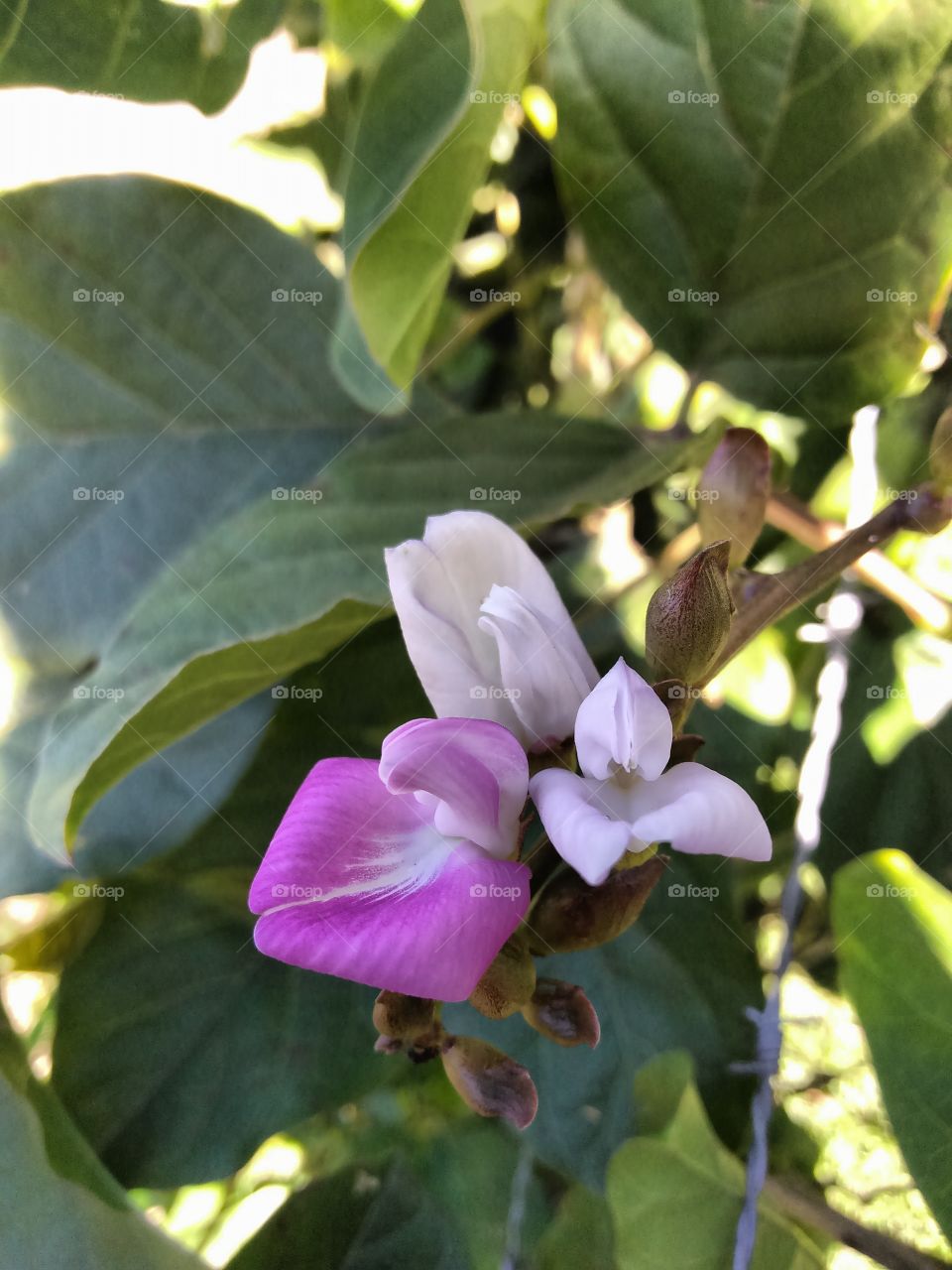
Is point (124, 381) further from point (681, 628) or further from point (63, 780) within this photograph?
point (681, 628)

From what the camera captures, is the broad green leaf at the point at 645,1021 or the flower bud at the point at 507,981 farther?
the broad green leaf at the point at 645,1021

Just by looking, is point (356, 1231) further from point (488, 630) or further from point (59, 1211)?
point (488, 630)

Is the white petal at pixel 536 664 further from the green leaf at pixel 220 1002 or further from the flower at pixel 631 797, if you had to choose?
the green leaf at pixel 220 1002

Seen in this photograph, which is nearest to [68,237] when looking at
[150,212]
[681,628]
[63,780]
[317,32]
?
[150,212]

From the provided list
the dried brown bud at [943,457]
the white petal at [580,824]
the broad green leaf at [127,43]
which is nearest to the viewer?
the white petal at [580,824]

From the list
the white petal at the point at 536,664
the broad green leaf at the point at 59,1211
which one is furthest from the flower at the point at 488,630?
the broad green leaf at the point at 59,1211

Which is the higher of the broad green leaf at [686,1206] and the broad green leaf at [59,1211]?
the broad green leaf at [59,1211]

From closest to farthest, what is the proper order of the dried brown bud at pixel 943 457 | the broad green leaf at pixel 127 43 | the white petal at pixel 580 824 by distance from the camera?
the white petal at pixel 580 824, the dried brown bud at pixel 943 457, the broad green leaf at pixel 127 43

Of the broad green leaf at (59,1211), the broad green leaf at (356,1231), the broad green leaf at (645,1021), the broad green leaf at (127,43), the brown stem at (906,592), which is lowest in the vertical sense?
the broad green leaf at (356,1231)
